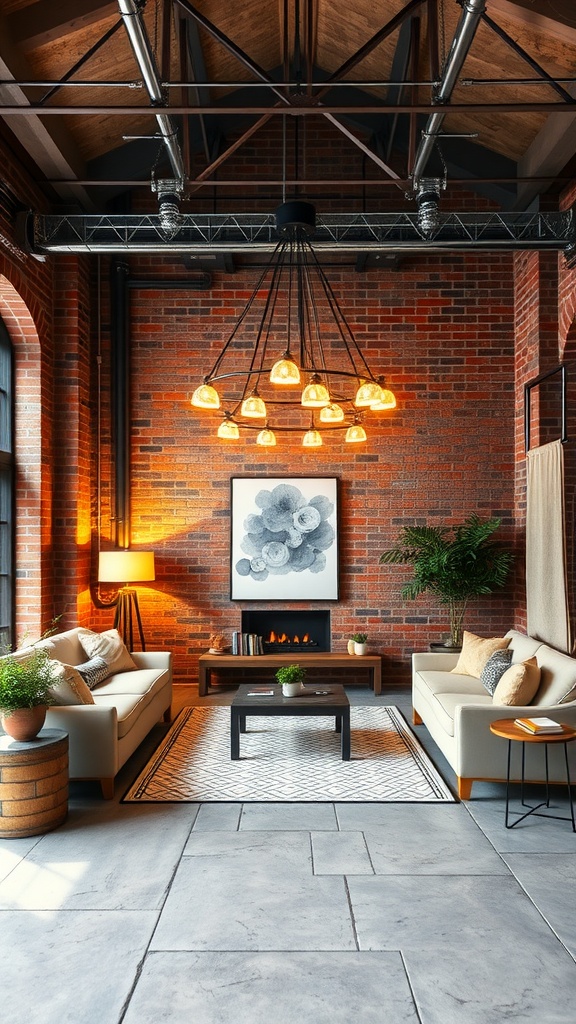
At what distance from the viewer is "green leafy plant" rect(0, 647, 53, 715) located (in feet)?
13.8

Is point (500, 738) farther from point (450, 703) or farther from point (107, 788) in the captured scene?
point (107, 788)

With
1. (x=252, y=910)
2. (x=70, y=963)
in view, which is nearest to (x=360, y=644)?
(x=252, y=910)

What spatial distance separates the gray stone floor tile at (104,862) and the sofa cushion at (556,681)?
2.28 metres

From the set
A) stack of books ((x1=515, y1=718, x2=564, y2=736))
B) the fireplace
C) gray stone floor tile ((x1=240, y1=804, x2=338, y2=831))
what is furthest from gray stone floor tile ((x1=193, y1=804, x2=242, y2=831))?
the fireplace

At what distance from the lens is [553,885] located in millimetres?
3596

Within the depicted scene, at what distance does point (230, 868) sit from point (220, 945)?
705mm

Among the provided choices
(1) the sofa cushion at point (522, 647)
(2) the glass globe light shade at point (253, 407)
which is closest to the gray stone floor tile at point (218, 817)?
(1) the sofa cushion at point (522, 647)

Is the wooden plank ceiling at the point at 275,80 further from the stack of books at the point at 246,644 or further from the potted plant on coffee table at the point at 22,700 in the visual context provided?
the stack of books at the point at 246,644

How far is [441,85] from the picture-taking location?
15.7 ft

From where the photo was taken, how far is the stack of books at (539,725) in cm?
423

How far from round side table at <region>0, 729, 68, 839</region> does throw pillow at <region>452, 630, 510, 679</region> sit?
3346 millimetres

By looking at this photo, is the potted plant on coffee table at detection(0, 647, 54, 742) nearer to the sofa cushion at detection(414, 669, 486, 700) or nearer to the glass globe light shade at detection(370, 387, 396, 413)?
the glass globe light shade at detection(370, 387, 396, 413)

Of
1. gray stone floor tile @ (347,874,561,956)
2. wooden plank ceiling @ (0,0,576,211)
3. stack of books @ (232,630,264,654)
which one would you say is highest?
wooden plank ceiling @ (0,0,576,211)

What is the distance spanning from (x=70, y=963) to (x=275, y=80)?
643cm
